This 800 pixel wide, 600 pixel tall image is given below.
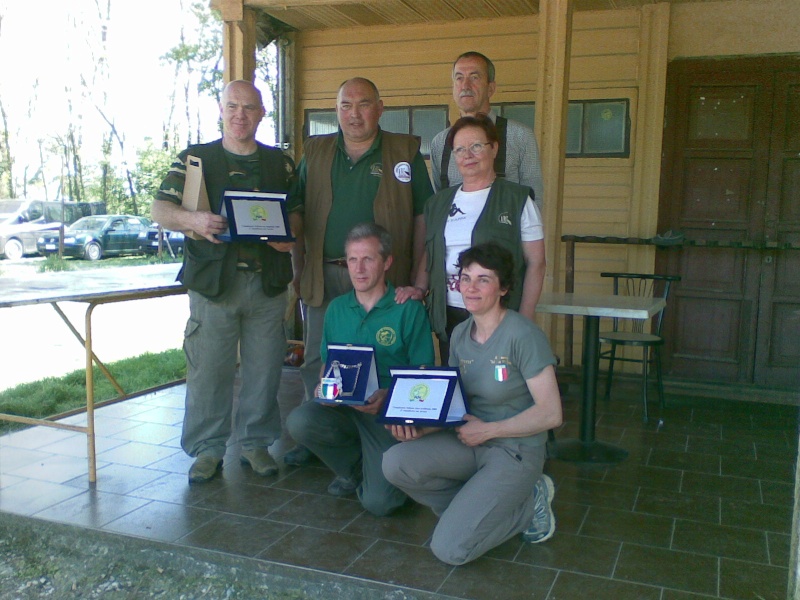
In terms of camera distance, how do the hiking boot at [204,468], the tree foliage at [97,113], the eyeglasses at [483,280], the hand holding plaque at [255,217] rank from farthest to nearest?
1. the tree foliage at [97,113]
2. the hiking boot at [204,468]
3. the hand holding plaque at [255,217]
4. the eyeglasses at [483,280]

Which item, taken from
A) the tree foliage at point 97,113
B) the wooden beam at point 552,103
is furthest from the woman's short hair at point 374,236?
the tree foliage at point 97,113

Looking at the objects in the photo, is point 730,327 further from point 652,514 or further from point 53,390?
point 53,390

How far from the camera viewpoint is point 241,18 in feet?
15.6

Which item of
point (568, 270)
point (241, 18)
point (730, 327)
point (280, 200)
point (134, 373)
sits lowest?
point (134, 373)

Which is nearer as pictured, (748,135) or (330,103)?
(748,135)

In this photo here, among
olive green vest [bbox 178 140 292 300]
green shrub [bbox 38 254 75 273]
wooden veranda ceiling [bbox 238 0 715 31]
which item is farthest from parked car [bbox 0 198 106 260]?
olive green vest [bbox 178 140 292 300]

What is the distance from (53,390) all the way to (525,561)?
12.9ft

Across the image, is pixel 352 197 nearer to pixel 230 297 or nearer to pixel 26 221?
pixel 230 297

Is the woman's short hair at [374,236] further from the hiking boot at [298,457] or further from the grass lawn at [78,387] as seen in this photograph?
the grass lawn at [78,387]

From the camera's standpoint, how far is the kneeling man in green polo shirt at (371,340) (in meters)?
2.84

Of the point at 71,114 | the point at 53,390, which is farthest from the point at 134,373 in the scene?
the point at 71,114

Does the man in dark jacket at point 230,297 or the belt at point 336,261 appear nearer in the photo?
the man in dark jacket at point 230,297

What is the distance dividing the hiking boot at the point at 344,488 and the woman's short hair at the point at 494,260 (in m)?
1.11

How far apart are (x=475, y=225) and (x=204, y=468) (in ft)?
5.19
